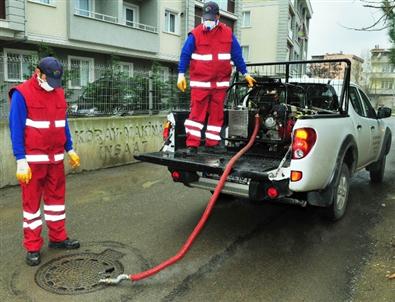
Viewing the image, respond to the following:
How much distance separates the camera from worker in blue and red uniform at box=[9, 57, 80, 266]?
3941 millimetres

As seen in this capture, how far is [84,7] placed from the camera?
20.3 meters

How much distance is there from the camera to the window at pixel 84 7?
19.7 m

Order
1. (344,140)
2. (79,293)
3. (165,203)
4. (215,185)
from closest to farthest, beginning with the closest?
1. (79,293)
2. (215,185)
3. (344,140)
4. (165,203)

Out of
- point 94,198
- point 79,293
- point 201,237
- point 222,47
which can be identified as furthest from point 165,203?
point 79,293

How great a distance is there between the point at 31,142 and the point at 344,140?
136 inches

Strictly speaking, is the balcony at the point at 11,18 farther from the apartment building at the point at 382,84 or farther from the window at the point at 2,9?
the apartment building at the point at 382,84

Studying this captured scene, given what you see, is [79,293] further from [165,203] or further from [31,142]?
[165,203]

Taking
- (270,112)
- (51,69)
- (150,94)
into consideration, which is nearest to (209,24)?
(270,112)

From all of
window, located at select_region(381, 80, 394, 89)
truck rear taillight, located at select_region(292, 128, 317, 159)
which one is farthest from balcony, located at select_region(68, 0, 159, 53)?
window, located at select_region(381, 80, 394, 89)

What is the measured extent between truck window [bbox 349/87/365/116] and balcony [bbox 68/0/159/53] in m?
14.9

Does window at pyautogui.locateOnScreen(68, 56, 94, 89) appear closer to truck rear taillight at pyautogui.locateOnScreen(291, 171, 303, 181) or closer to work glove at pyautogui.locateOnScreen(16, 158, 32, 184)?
work glove at pyautogui.locateOnScreen(16, 158, 32, 184)

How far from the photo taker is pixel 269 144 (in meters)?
5.32

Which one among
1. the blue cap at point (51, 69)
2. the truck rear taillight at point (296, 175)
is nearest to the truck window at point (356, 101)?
the truck rear taillight at point (296, 175)

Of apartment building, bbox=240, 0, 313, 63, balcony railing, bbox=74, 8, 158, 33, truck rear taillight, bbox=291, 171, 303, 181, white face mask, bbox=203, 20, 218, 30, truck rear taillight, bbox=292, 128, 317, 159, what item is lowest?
truck rear taillight, bbox=291, 171, 303, 181
